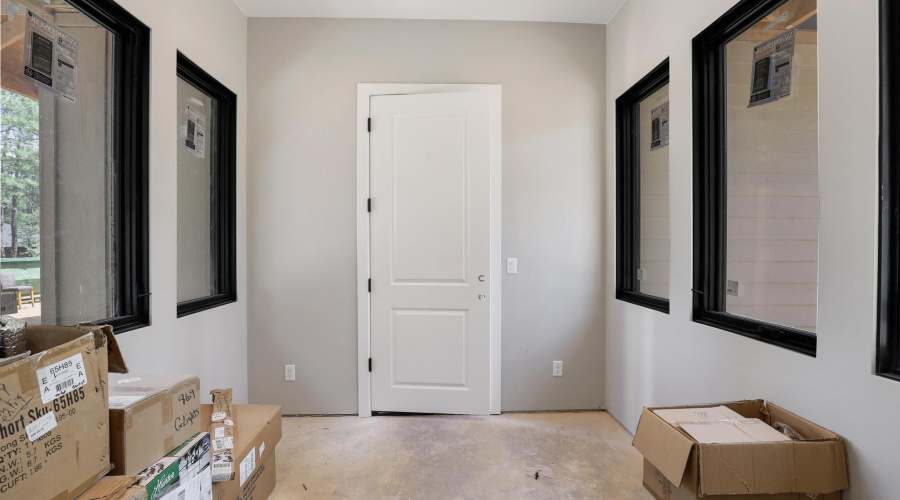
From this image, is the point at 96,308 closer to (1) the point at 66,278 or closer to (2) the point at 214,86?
(1) the point at 66,278

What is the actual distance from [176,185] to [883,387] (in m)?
2.80

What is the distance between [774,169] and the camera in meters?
1.79

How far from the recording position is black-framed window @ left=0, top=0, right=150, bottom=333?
1.53 m

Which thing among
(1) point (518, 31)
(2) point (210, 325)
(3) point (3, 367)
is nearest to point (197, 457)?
(3) point (3, 367)

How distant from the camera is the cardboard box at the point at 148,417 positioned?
1128mm

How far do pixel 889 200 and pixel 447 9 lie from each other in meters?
2.47

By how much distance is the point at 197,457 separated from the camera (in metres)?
1.36

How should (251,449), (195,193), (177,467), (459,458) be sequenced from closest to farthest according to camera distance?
(177,467) < (251,449) < (459,458) < (195,193)

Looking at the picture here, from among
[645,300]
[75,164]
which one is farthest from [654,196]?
[75,164]

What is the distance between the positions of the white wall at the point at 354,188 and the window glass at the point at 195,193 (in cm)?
32

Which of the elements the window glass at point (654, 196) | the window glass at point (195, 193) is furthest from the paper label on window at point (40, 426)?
the window glass at point (654, 196)

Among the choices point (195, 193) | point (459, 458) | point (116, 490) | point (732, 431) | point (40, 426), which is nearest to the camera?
point (40, 426)

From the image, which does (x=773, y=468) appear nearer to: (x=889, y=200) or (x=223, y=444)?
(x=889, y=200)

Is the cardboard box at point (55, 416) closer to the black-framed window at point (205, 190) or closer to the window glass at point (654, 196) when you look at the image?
the black-framed window at point (205, 190)
